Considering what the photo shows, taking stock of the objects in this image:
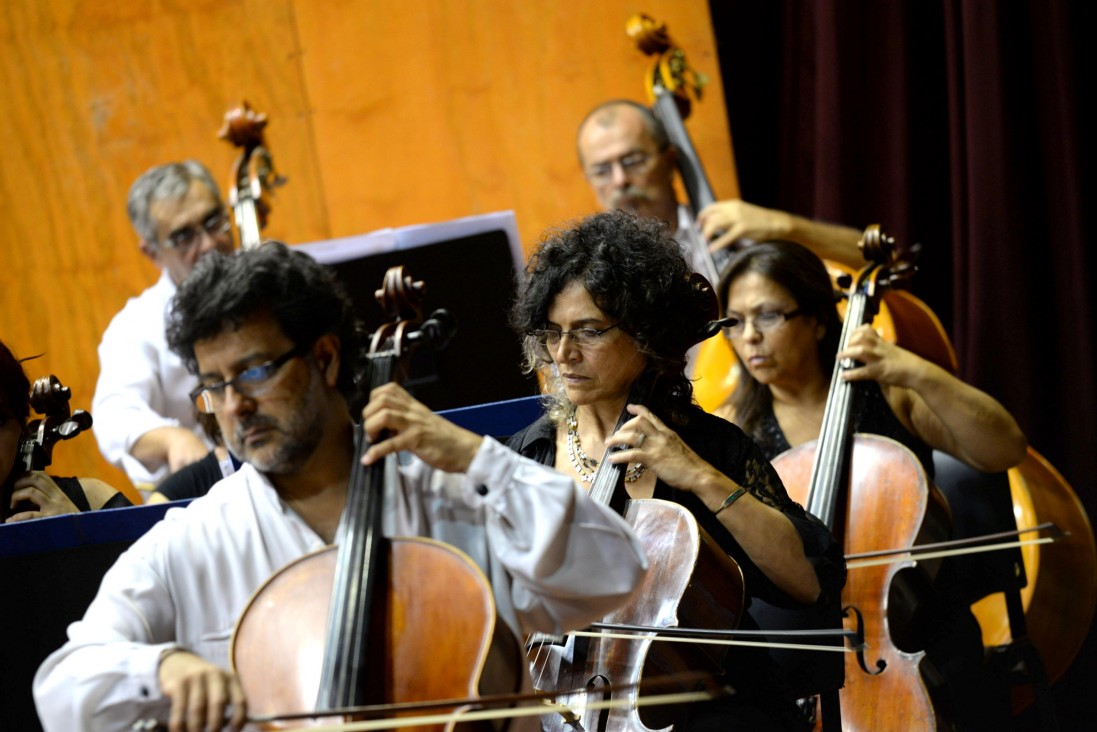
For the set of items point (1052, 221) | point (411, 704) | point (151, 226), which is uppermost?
point (151, 226)

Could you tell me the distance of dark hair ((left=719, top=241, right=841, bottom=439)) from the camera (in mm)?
2688

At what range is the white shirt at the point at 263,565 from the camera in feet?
4.92

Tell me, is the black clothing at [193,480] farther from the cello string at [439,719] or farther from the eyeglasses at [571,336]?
the cello string at [439,719]

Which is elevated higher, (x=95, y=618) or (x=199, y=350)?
(x=199, y=350)

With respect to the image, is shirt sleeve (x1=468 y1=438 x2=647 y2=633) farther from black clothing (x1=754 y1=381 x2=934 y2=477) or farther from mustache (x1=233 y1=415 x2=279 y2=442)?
black clothing (x1=754 y1=381 x2=934 y2=477)

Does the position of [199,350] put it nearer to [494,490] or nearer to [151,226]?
[494,490]

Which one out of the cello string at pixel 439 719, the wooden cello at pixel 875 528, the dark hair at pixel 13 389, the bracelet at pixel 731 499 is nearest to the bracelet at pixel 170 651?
the cello string at pixel 439 719

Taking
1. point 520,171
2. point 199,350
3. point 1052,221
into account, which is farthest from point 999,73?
point 199,350

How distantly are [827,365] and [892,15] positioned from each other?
1.39 meters

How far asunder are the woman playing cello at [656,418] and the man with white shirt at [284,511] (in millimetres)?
368

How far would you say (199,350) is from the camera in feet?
5.51

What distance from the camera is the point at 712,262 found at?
11.2ft

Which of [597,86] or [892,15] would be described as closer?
[892,15]

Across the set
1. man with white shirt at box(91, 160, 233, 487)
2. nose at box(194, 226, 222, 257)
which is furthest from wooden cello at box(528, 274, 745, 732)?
nose at box(194, 226, 222, 257)
